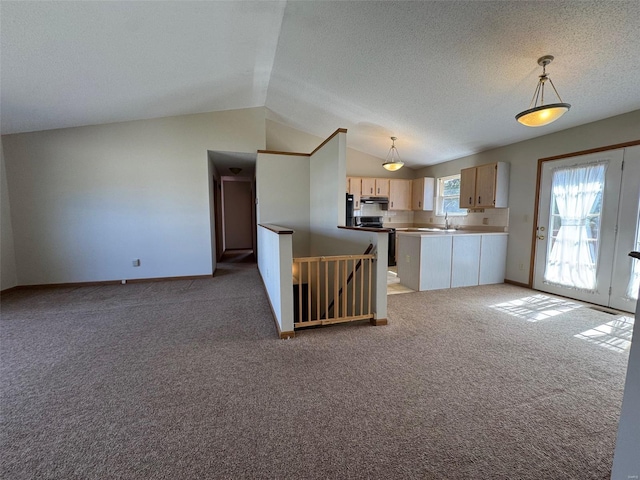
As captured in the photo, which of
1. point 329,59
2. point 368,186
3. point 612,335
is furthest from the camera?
point 368,186

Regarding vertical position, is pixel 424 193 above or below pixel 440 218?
above

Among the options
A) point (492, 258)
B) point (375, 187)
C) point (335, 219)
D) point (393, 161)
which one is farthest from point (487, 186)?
point (335, 219)

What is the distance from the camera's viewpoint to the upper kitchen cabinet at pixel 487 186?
4320mm

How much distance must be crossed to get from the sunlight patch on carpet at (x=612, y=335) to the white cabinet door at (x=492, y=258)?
5.39ft

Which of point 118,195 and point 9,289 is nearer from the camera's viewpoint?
point 9,289

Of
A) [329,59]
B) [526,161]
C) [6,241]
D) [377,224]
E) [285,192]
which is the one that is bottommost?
[6,241]

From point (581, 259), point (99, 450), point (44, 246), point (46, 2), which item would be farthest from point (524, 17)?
point (44, 246)

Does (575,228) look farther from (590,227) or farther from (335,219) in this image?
A: (335,219)

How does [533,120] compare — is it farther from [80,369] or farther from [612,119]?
[80,369]

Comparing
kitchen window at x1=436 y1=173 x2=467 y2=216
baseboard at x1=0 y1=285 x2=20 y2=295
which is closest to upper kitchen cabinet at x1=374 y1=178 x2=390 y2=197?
kitchen window at x1=436 y1=173 x2=467 y2=216

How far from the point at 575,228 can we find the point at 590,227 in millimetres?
161

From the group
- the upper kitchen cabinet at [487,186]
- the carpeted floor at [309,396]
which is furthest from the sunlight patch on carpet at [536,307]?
the upper kitchen cabinet at [487,186]

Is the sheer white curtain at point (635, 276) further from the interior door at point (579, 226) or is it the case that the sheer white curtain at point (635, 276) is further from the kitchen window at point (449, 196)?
the kitchen window at point (449, 196)

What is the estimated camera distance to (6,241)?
152 inches
